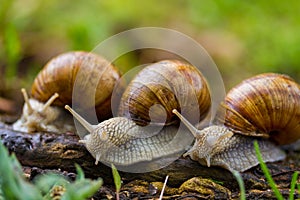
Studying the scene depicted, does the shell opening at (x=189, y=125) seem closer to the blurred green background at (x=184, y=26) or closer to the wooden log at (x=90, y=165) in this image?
the wooden log at (x=90, y=165)

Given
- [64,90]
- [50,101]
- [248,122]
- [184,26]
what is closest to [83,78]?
[64,90]

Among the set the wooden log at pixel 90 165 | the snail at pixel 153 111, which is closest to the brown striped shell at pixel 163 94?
the snail at pixel 153 111

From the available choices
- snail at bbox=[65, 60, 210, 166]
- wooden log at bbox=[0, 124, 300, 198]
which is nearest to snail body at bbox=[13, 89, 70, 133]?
wooden log at bbox=[0, 124, 300, 198]

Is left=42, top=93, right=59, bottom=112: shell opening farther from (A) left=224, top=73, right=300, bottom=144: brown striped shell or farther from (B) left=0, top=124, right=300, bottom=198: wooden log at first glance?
(A) left=224, top=73, right=300, bottom=144: brown striped shell

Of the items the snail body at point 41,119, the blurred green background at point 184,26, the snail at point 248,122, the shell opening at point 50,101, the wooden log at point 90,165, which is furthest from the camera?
the blurred green background at point 184,26

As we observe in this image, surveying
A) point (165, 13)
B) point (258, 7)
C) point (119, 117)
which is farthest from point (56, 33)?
point (119, 117)

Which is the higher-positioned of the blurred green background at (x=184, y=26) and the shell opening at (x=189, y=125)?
the blurred green background at (x=184, y=26)
